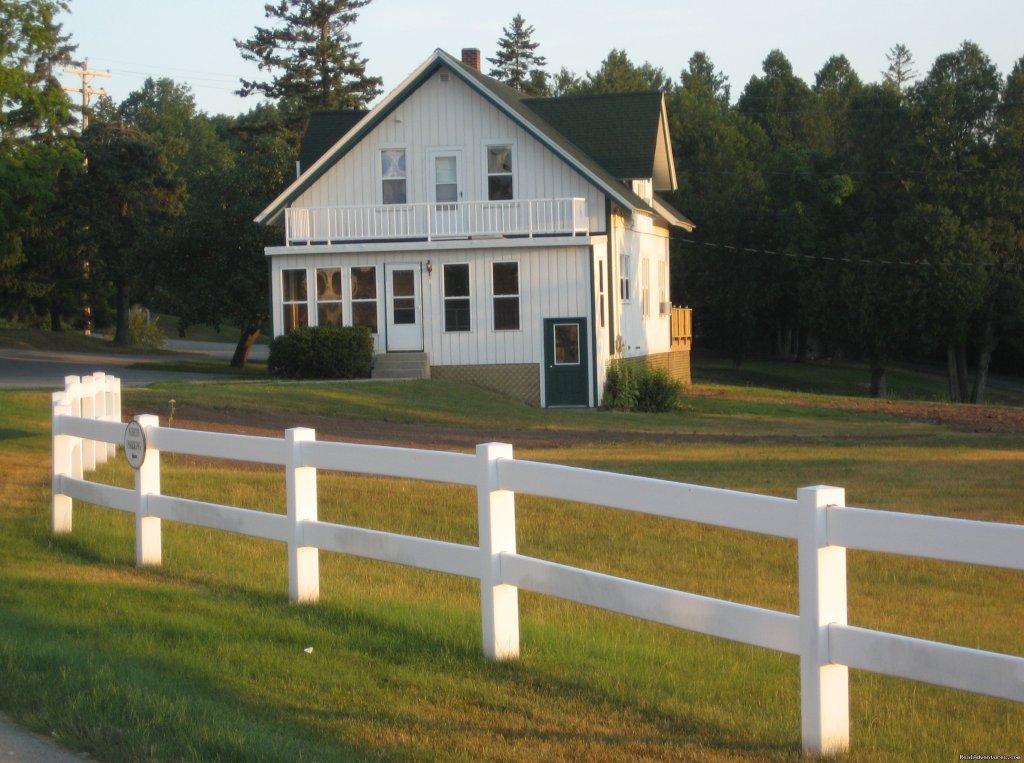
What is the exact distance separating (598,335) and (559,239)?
277cm

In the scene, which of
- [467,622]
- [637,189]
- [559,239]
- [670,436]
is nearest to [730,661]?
[467,622]

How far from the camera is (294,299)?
35031 mm

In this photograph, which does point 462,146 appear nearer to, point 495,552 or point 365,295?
point 365,295

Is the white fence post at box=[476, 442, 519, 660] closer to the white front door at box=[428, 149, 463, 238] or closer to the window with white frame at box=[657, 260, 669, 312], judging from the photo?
the white front door at box=[428, 149, 463, 238]

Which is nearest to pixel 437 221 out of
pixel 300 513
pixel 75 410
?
pixel 75 410

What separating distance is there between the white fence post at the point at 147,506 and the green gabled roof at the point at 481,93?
24.8 m

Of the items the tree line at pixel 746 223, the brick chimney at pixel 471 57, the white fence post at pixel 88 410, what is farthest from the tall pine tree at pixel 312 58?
the white fence post at pixel 88 410

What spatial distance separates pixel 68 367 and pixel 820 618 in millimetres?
38979

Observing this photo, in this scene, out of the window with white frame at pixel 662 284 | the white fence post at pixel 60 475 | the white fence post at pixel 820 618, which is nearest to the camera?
the white fence post at pixel 820 618

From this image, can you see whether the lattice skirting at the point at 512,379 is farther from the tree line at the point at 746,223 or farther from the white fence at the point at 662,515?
the white fence at the point at 662,515

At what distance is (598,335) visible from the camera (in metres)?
33.9

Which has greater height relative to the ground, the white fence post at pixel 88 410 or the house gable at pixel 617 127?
the house gable at pixel 617 127

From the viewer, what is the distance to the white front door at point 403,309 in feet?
112

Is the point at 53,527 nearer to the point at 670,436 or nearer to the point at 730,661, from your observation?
the point at 730,661
